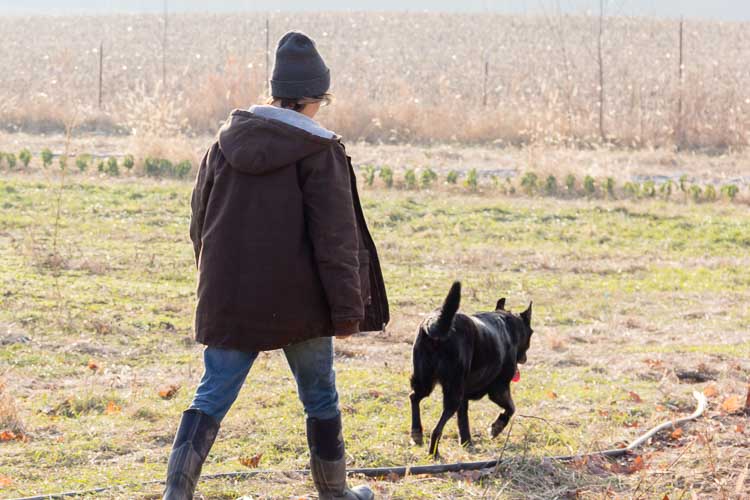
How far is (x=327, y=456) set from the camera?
15.0 feet

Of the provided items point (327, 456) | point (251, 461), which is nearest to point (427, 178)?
point (251, 461)

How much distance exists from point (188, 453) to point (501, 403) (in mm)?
2696

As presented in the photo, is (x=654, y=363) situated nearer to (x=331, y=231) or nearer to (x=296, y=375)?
(x=296, y=375)

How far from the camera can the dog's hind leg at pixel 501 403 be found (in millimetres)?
6422

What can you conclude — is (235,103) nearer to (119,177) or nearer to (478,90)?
(119,177)

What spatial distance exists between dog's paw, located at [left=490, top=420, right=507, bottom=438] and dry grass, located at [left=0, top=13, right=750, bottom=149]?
10.8 m

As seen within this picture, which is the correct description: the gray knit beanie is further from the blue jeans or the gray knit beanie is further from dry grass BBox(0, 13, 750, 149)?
dry grass BBox(0, 13, 750, 149)

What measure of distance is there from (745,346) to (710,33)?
132ft

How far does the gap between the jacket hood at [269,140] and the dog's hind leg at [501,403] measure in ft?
8.82

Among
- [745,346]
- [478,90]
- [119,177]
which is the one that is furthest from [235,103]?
[745,346]

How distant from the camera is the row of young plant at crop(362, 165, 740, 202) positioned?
15477 mm

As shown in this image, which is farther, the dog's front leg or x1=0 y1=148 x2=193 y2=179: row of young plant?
x1=0 y1=148 x2=193 y2=179: row of young plant

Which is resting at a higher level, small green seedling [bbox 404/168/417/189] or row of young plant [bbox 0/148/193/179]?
row of young plant [bbox 0/148/193/179]

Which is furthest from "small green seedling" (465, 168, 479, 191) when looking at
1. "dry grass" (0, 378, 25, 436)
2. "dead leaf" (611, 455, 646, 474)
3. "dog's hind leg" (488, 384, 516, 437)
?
"dry grass" (0, 378, 25, 436)
